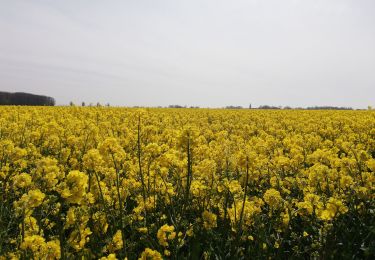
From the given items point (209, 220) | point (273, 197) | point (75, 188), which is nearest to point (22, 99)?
point (209, 220)

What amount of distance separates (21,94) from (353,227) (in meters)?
45.1

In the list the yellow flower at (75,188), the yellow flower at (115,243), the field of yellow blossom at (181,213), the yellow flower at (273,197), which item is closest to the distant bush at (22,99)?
the field of yellow blossom at (181,213)

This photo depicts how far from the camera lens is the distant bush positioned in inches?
1660

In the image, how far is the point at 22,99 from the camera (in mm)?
42938

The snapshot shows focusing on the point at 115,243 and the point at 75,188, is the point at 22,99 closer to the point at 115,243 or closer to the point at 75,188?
the point at 115,243

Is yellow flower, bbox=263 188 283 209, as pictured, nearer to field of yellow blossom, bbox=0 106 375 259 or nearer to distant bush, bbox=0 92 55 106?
field of yellow blossom, bbox=0 106 375 259

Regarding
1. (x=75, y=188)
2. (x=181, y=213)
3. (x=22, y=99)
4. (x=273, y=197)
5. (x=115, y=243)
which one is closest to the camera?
(x=75, y=188)

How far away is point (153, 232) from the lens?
391 centimetres

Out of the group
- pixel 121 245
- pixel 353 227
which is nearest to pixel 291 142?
pixel 353 227

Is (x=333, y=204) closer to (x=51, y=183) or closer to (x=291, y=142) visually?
(x=51, y=183)

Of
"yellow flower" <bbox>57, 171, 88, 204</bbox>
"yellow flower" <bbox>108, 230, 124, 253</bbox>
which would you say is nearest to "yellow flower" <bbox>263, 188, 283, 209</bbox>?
"yellow flower" <bbox>108, 230, 124, 253</bbox>

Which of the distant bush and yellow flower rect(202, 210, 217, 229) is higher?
the distant bush

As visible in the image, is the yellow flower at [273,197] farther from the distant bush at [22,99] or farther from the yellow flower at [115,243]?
the distant bush at [22,99]

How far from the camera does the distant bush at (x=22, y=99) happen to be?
138ft
